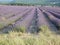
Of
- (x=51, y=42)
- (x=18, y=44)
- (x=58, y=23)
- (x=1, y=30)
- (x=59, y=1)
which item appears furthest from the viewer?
(x=59, y=1)

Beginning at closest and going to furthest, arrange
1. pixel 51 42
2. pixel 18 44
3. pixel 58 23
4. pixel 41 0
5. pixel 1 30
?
pixel 18 44 → pixel 51 42 → pixel 1 30 → pixel 58 23 → pixel 41 0

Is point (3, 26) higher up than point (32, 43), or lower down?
lower down

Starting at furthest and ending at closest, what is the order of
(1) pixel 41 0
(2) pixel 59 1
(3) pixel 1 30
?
(1) pixel 41 0, (2) pixel 59 1, (3) pixel 1 30

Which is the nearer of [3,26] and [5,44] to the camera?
[5,44]

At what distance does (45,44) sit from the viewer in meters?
7.66

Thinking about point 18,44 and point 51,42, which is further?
point 51,42

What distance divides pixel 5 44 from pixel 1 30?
5.80 meters

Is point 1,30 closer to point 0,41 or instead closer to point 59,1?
point 0,41

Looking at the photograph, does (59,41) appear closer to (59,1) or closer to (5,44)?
(5,44)

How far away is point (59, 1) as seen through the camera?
253 feet

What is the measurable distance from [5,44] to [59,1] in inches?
2774

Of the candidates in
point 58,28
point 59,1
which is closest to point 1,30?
point 58,28

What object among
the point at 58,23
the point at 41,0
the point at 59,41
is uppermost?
the point at 59,41

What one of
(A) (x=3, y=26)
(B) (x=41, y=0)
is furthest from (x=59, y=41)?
(B) (x=41, y=0)
